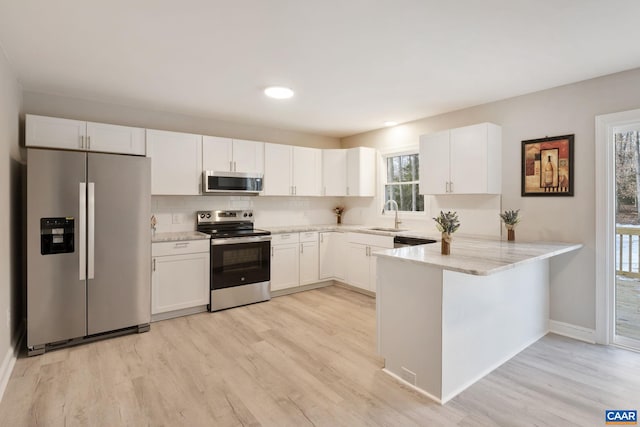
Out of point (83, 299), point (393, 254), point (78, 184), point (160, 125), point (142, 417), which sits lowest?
point (142, 417)

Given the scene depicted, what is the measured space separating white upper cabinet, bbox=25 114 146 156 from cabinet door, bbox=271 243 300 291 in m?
2.04

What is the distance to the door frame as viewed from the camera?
2902 mm

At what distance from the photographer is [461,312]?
2.23 meters

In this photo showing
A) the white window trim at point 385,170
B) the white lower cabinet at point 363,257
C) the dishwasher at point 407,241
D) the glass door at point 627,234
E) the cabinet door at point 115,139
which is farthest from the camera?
the white window trim at point 385,170

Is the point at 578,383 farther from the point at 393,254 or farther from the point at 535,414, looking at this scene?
the point at 393,254

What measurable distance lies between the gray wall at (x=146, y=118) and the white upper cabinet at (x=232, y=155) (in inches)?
15.3

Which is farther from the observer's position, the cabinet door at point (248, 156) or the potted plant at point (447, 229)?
the cabinet door at point (248, 156)

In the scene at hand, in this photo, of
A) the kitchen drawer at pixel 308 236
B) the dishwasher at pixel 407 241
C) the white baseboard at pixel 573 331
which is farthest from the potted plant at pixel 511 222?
the kitchen drawer at pixel 308 236

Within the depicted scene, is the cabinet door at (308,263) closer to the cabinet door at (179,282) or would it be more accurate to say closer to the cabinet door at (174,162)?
the cabinet door at (179,282)

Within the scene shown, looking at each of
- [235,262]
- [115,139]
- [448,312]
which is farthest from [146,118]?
[448,312]

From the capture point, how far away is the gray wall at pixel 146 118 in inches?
136

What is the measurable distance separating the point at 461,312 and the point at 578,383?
1012mm

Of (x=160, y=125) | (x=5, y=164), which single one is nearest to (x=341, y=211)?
(x=160, y=125)

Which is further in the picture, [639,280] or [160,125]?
[160,125]
